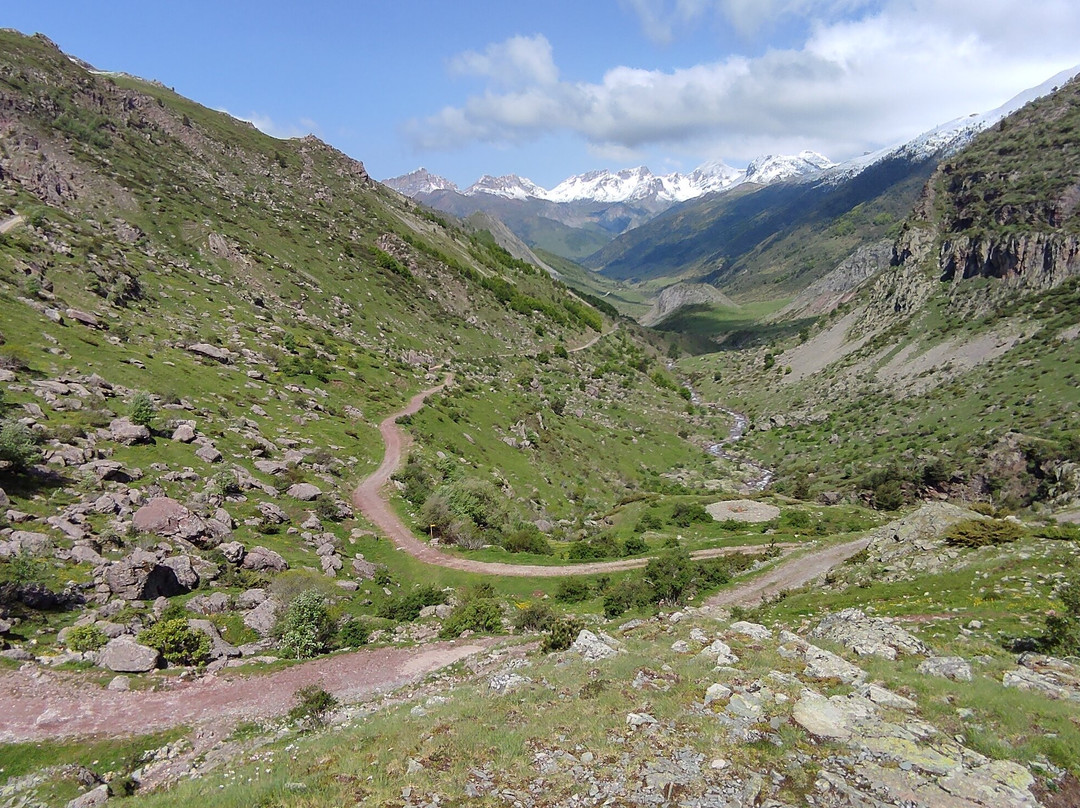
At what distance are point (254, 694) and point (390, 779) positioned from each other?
12.1 meters

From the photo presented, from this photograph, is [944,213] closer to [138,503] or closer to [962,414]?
[962,414]

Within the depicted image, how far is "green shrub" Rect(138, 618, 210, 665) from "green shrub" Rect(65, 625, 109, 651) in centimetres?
121

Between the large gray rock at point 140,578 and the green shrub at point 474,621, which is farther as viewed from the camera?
the green shrub at point 474,621

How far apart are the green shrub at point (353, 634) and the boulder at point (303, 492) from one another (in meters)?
13.3

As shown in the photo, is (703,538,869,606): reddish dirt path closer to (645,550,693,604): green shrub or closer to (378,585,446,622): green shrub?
(645,550,693,604): green shrub

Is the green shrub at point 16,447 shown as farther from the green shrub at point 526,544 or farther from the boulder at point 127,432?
the green shrub at point 526,544

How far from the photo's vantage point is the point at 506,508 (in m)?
47.8

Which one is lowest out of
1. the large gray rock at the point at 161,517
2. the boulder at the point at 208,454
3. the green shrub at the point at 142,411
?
the large gray rock at the point at 161,517

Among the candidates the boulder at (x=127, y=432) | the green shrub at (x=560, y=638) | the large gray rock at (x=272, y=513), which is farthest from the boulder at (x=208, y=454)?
the green shrub at (x=560, y=638)

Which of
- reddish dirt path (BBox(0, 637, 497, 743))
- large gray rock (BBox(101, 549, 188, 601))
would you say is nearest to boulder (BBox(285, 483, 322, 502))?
large gray rock (BBox(101, 549, 188, 601))

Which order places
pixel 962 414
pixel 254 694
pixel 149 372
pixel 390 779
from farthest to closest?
pixel 962 414 → pixel 149 372 → pixel 254 694 → pixel 390 779

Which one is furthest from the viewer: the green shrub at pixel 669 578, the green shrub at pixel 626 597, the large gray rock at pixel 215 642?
the green shrub at pixel 669 578

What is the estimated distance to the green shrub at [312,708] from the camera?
1766cm

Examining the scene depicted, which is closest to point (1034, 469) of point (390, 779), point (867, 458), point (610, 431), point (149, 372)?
point (867, 458)
